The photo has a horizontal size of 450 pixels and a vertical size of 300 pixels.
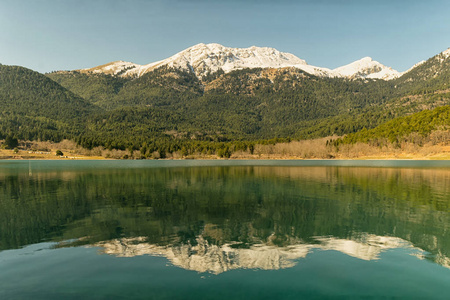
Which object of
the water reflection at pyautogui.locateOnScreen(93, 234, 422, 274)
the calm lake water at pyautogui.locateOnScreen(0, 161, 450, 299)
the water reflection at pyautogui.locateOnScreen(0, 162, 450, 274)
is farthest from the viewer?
the water reflection at pyautogui.locateOnScreen(0, 162, 450, 274)

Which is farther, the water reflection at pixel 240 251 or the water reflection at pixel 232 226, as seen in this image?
the water reflection at pixel 232 226

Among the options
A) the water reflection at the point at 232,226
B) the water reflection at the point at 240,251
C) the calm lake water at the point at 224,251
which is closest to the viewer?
the calm lake water at the point at 224,251

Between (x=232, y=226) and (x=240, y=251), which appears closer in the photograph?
(x=240, y=251)

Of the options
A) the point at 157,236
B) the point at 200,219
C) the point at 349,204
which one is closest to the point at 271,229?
the point at 200,219

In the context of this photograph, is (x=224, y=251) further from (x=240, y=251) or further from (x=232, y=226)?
(x=232, y=226)

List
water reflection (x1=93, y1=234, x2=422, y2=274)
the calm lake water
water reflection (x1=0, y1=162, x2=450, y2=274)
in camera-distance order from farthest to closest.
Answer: water reflection (x1=0, y1=162, x2=450, y2=274) → water reflection (x1=93, y1=234, x2=422, y2=274) → the calm lake water

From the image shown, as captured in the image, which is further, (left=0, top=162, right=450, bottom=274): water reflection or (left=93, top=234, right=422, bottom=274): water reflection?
(left=0, top=162, right=450, bottom=274): water reflection

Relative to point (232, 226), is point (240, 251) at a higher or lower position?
higher

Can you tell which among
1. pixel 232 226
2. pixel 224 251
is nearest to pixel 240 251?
pixel 224 251

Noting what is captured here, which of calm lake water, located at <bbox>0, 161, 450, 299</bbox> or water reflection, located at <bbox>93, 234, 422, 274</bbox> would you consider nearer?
calm lake water, located at <bbox>0, 161, 450, 299</bbox>

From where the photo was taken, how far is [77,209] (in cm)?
3095

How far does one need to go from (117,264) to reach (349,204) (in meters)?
27.6

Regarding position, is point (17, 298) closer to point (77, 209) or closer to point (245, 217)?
point (245, 217)

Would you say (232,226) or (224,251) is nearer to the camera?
(224,251)
